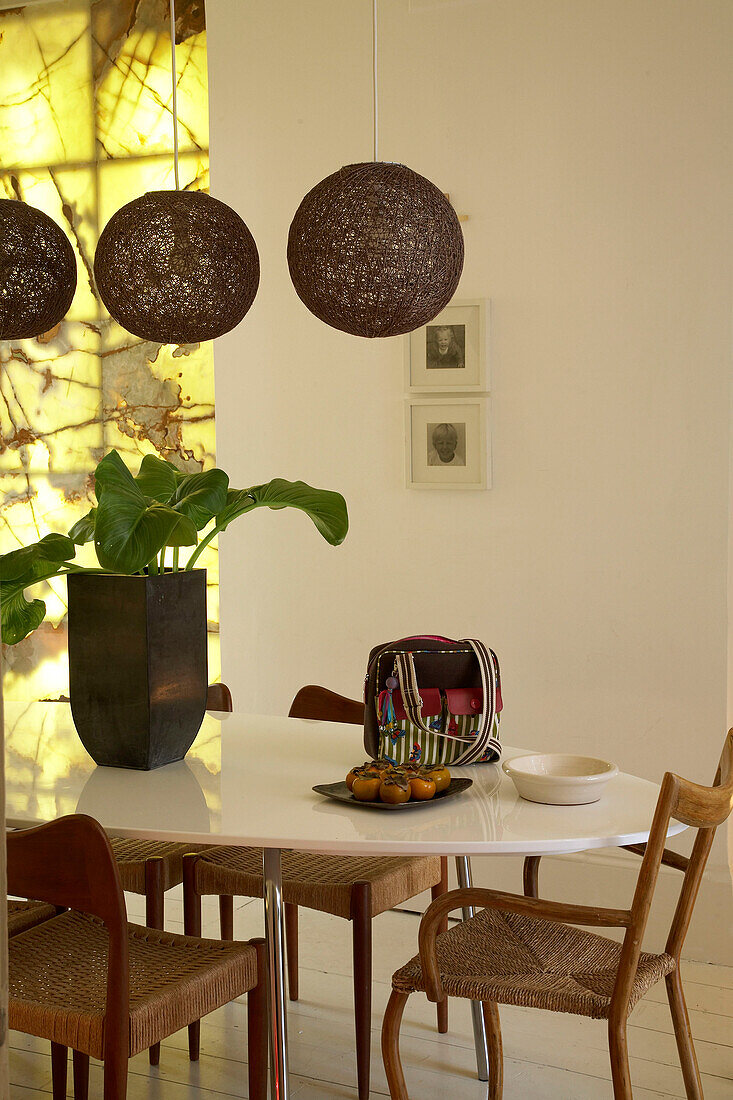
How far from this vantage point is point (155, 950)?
213cm

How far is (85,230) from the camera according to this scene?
4496mm

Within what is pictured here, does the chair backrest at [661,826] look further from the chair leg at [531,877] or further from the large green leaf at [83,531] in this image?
the large green leaf at [83,531]

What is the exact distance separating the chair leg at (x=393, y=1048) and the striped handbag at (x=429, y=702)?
0.48m

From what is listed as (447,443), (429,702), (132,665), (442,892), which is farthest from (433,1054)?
(447,443)

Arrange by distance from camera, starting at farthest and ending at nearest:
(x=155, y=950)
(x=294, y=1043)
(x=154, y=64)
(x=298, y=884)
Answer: (x=154, y=64) < (x=294, y=1043) < (x=298, y=884) < (x=155, y=950)

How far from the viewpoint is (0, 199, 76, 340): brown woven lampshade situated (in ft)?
7.90

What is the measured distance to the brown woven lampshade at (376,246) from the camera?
2.16 meters

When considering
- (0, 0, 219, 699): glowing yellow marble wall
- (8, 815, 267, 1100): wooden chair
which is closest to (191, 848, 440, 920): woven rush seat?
(8, 815, 267, 1100): wooden chair

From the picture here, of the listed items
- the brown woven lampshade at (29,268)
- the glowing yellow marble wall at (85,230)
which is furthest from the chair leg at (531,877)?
the glowing yellow marble wall at (85,230)

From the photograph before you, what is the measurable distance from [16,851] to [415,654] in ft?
2.85

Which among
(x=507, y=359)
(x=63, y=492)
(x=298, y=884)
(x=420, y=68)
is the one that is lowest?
(x=298, y=884)

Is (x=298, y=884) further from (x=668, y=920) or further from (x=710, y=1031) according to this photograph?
(x=668, y=920)

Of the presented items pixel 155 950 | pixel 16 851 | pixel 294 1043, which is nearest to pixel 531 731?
pixel 294 1043

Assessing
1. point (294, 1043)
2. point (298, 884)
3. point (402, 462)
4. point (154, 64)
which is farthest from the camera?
point (154, 64)
